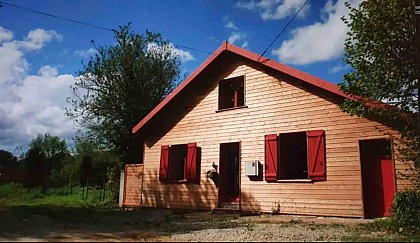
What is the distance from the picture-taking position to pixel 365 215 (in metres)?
9.72

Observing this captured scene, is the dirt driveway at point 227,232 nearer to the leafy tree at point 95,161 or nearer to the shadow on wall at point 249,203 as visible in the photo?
the shadow on wall at point 249,203

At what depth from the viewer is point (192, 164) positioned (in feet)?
44.1

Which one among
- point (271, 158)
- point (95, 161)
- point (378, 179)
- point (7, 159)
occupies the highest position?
point (7, 159)

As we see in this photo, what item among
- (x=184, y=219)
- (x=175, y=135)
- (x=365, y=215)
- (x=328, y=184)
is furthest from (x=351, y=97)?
(x=175, y=135)

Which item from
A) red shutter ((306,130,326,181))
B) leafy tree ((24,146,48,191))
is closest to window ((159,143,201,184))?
red shutter ((306,130,326,181))

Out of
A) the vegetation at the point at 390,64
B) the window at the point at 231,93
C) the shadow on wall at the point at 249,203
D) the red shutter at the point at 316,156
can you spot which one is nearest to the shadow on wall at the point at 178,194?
the shadow on wall at the point at 249,203

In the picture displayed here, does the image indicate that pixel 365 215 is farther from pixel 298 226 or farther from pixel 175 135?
pixel 175 135

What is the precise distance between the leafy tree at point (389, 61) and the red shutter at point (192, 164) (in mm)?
6292

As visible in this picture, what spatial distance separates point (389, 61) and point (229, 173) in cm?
679

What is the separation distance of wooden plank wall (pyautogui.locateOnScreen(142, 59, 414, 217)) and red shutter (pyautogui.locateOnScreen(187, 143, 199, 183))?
0.24 m

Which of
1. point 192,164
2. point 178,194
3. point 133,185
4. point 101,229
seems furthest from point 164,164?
point 101,229

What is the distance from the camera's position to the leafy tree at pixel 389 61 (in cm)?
877

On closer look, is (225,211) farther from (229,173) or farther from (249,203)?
(229,173)

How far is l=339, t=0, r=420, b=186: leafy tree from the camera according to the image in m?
8.77
